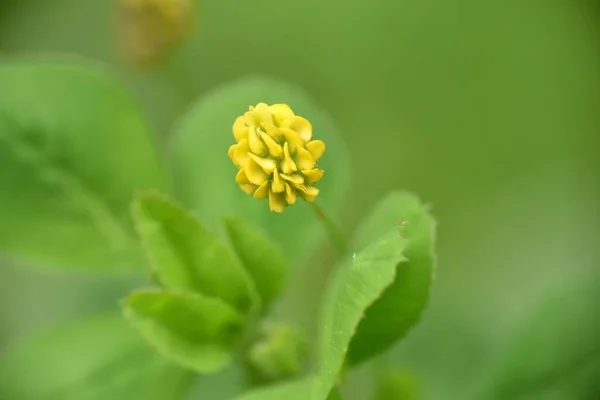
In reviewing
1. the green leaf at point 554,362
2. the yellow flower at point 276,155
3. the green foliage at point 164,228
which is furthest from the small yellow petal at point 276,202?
the green leaf at point 554,362

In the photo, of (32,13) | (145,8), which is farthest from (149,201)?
(32,13)

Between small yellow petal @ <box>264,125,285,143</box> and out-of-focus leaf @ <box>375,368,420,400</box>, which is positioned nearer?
small yellow petal @ <box>264,125,285,143</box>

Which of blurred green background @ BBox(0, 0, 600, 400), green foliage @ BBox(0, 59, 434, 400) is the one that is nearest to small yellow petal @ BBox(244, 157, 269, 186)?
green foliage @ BBox(0, 59, 434, 400)

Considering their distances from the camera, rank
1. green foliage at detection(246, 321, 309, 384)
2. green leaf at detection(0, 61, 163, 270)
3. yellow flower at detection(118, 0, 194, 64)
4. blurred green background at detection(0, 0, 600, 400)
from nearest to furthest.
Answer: green foliage at detection(246, 321, 309, 384) → green leaf at detection(0, 61, 163, 270) → yellow flower at detection(118, 0, 194, 64) → blurred green background at detection(0, 0, 600, 400)

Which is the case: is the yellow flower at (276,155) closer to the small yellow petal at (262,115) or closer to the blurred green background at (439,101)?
the small yellow petal at (262,115)

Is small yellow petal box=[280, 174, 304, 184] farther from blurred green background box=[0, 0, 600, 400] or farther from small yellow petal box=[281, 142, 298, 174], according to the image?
blurred green background box=[0, 0, 600, 400]

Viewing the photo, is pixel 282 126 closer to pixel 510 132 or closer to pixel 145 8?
pixel 145 8
